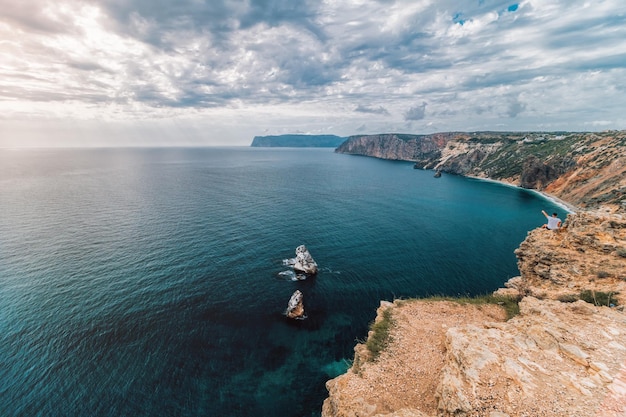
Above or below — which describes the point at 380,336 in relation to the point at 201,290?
above

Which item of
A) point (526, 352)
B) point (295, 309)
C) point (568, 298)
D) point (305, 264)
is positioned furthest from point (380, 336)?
point (305, 264)

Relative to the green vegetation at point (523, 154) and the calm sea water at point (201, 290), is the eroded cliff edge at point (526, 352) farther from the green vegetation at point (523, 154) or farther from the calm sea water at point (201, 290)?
the green vegetation at point (523, 154)

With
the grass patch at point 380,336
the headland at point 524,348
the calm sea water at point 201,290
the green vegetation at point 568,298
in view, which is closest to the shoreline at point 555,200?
the calm sea water at point 201,290

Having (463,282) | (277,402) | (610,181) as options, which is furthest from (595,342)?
(610,181)

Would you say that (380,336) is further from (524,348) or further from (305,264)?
(305,264)

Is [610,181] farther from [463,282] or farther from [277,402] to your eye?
[277,402]

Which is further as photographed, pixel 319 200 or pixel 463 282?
pixel 319 200
